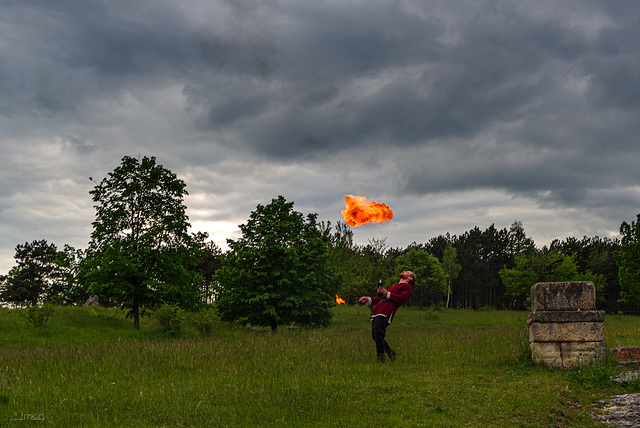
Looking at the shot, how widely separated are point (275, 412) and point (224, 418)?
778 millimetres

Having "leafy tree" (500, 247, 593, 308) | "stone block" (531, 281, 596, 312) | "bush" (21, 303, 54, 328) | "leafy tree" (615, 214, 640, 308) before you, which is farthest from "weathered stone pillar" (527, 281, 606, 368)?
"leafy tree" (500, 247, 593, 308)

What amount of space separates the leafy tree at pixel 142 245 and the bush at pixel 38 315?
6.59 ft

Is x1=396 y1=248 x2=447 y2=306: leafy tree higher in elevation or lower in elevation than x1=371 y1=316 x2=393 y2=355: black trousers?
higher

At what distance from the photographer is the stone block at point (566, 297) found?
1004 cm

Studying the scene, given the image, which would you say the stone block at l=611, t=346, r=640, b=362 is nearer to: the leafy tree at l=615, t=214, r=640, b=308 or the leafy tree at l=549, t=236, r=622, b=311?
the leafy tree at l=615, t=214, r=640, b=308

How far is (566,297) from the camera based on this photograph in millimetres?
10125

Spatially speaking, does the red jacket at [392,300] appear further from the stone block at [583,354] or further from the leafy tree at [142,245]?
the leafy tree at [142,245]

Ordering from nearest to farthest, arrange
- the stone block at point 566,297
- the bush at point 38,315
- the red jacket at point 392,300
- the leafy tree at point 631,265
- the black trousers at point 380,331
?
the stone block at point 566,297, the black trousers at point 380,331, the red jacket at point 392,300, the bush at point 38,315, the leafy tree at point 631,265

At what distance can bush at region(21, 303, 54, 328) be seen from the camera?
19438 millimetres

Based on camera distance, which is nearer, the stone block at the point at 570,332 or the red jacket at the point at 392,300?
the stone block at the point at 570,332

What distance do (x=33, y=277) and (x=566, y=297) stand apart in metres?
73.2

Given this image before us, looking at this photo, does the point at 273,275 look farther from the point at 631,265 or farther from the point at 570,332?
the point at 631,265

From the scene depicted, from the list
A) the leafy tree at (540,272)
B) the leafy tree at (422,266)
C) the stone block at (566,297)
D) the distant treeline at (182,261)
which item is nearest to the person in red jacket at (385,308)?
the stone block at (566,297)

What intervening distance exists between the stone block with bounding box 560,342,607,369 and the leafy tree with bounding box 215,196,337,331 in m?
13.3
